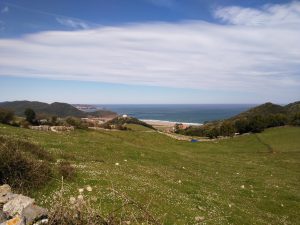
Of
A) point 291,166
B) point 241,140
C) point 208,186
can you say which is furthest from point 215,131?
point 208,186

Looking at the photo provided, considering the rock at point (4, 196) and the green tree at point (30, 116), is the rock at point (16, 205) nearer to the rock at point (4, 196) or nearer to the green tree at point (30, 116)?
the rock at point (4, 196)

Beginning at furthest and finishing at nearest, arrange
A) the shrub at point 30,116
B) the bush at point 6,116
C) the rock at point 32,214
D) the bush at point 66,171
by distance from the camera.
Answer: the shrub at point 30,116 < the bush at point 6,116 < the bush at point 66,171 < the rock at point 32,214

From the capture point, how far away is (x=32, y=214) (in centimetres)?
952

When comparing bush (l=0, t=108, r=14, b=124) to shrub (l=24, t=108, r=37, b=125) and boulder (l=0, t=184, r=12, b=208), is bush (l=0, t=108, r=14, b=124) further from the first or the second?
boulder (l=0, t=184, r=12, b=208)

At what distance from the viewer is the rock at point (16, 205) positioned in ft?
36.2

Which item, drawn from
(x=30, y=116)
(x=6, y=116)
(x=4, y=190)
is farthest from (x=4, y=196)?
(x=30, y=116)

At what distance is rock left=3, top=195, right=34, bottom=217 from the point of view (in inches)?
435

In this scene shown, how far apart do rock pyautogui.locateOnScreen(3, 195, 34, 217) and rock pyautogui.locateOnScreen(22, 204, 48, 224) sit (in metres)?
1.42

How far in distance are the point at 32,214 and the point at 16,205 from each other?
2325 mm

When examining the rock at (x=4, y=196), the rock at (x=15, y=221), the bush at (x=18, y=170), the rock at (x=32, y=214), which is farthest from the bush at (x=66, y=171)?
the rock at (x=15, y=221)

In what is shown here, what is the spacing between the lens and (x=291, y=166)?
179ft

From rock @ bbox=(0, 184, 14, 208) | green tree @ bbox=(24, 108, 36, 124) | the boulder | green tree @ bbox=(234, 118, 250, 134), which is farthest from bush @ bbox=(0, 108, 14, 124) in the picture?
green tree @ bbox=(234, 118, 250, 134)

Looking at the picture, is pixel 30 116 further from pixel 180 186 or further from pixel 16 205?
pixel 16 205

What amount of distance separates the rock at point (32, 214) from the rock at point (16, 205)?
1.42m
